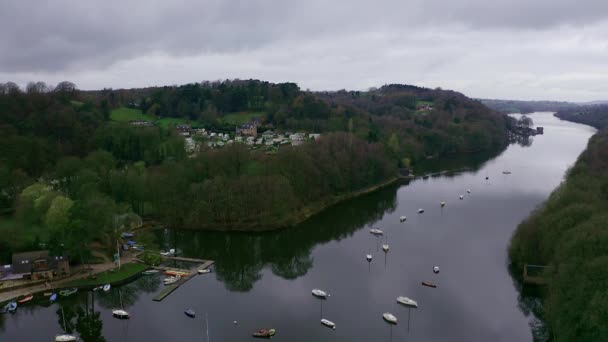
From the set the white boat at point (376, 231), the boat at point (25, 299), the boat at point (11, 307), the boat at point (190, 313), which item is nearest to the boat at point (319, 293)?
the boat at point (190, 313)

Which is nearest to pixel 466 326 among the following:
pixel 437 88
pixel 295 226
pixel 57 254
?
pixel 295 226

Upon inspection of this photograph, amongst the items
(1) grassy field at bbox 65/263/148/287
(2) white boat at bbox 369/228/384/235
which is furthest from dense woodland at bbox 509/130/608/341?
(1) grassy field at bbox 65/263/148/287

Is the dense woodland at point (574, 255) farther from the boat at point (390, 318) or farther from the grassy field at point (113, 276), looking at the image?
the grassy field at point (113, 276)

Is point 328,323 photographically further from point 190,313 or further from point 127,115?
point 127,115

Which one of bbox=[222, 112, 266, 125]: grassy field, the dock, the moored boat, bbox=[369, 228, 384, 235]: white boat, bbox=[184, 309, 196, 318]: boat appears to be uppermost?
bbox=[222, 112, 266, 125]: grassy field

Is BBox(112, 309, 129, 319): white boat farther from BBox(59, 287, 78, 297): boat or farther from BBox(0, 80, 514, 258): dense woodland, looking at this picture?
BBox(0, 80, 514, 258): dense woodland

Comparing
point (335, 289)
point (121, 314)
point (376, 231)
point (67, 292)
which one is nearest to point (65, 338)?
point (121, 314)

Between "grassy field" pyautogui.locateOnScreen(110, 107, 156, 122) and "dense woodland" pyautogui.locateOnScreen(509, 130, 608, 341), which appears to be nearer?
"dense woodland" pyautogui.locateOnScreen(509, 130, 608, 341)
